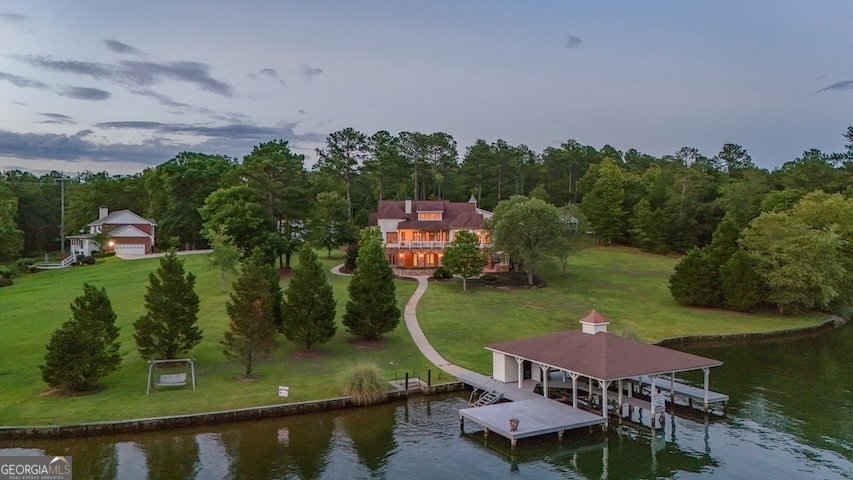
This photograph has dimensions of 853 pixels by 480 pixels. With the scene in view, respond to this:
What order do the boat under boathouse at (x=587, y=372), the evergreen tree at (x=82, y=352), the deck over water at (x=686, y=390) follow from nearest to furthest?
the boat under boathouse at (x=587, y=372) < the evergreen tree at (x=82, y=352) < the deck over water at (x=686, y=390)

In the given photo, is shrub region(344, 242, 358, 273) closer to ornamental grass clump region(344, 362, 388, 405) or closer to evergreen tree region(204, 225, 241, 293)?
evergreen tree region(204, 225, 241, 293)

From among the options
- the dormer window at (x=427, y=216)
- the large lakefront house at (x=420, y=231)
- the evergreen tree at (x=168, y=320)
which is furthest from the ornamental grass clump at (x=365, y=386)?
the dormer window at (x=427, y=216)

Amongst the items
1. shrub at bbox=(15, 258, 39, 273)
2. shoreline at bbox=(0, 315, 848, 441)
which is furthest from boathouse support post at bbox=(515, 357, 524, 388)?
shrub at bbox=(15, 258, 39, 273)

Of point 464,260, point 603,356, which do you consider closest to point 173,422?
point 603,356

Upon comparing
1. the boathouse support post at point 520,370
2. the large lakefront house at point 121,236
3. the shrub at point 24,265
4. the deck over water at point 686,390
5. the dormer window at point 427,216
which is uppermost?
the dormer window at point 427,216

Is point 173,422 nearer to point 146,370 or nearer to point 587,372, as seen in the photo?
point 146,370

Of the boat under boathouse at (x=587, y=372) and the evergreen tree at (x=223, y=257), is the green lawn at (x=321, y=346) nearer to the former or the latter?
the evergreen tree at (x=223, y=257)

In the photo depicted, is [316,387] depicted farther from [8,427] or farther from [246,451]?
[8,427]
